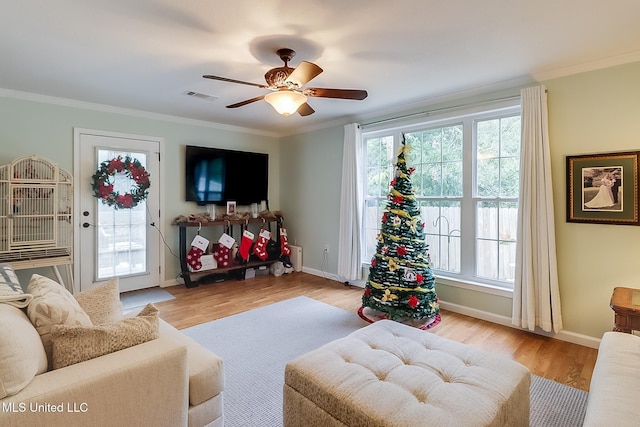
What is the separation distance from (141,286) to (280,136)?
10.8ft

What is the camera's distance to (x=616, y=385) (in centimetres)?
137

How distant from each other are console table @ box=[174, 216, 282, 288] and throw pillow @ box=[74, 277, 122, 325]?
2.51 metres

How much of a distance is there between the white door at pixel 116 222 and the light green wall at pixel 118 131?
11 centimetres

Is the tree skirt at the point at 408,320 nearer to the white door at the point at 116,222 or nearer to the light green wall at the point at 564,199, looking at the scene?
the light green wall at the point at 564,199

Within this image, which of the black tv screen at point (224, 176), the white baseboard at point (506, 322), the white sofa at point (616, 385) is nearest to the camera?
the white sofa at point (616, 385)

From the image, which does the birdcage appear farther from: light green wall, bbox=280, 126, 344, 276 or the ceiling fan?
light green wall, bbox=280, 126, 344, 276

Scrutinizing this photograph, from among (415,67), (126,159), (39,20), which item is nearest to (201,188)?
(126,159)

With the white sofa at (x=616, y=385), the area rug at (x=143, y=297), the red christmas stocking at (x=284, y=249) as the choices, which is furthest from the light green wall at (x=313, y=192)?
the white sofa at (x=616, y=385)

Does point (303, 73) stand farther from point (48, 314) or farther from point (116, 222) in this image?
point (116, 222)

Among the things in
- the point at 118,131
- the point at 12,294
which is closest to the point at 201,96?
the point at 118,131

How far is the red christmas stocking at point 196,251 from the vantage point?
177 inches

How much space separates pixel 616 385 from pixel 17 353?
92.4 inches

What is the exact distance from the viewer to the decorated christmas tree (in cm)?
321

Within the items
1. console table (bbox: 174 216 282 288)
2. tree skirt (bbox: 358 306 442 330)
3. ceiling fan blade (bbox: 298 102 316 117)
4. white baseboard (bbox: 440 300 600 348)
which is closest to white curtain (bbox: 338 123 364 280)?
tree skirt (bbox: 358 306 442 330)
